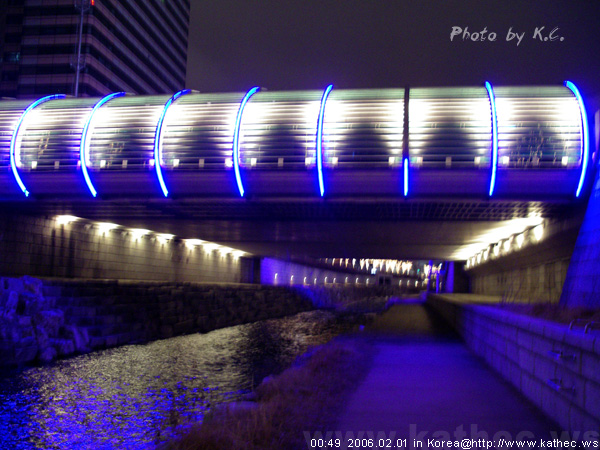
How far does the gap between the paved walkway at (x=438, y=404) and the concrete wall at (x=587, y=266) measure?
11.3 feet

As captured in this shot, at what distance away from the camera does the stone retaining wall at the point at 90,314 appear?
51.8 feet

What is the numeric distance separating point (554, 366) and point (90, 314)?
16.4 m

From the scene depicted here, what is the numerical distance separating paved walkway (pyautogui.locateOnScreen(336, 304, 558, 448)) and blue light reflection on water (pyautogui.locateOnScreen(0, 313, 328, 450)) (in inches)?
117

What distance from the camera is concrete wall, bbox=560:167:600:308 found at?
47.0 feet

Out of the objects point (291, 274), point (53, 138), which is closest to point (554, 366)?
point (53, 138)

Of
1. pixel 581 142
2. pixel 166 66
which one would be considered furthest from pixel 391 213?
pixel 166 66

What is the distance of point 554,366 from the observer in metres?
7.43

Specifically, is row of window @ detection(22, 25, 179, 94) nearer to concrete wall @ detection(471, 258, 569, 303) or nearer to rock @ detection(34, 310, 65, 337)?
concrete wall @ detection(471, 258, 569, 303)

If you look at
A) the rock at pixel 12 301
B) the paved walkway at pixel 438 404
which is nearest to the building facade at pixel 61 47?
the rock at pixel 12 301

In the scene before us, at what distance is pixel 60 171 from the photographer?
2228cm

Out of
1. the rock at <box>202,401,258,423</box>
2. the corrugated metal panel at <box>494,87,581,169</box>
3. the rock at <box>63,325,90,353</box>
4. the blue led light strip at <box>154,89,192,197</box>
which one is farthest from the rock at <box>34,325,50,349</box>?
the corrugated metal panel at <box>494,87,581,169</box>

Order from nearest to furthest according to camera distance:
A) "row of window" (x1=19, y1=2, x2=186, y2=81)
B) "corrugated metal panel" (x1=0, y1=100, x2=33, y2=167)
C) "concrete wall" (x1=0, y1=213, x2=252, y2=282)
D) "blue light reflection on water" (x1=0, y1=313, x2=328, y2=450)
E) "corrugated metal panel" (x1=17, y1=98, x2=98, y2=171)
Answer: "blue light reflection on water" (x1=0, y1=313, x2=328, y2=450) → "corrugated metal panel" (x1=17, y1=98, x2=98, y2=171) → "corrugated metal panel" (x1=0, y1=100, x2=33, y2=167) → "concrete wall" (x1=0, y1=213, x2=252, y2=282) → "row of window" (x1=19, y1=2, x2=186, y2=81)

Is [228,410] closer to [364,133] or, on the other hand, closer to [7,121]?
[364,133]

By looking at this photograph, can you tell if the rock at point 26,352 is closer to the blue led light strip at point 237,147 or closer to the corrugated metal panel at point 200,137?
the corrugated metal panel at point 200,137
